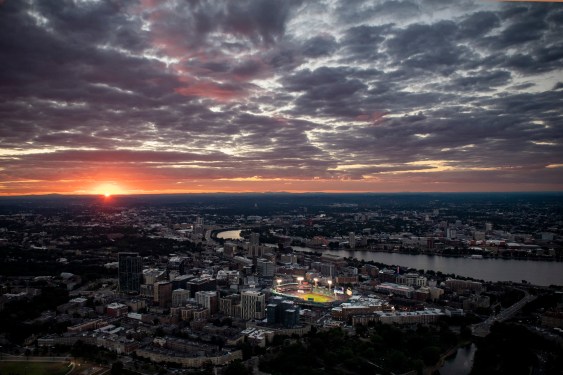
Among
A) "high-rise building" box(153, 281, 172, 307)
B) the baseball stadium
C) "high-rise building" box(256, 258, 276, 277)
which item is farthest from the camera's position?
"high-rise building" box(256, 258, 276, 277)

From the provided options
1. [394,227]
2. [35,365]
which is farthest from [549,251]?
[35,365]

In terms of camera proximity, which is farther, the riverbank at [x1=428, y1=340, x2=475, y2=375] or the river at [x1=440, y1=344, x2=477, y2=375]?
the river at [x1=440, y1=344, x2=477, y2=375]

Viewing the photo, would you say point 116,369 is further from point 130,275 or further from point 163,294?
point 130,275

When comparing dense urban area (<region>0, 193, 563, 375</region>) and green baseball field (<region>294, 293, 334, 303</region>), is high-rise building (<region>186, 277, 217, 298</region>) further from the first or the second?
green baseball field (<region>294, 293, 334, 303</region>)

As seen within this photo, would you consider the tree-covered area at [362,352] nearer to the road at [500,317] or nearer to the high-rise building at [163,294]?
the road at [500,317]

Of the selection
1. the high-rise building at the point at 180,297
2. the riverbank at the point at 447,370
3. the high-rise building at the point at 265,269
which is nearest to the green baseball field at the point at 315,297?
the high-rise building at the point at 265,269

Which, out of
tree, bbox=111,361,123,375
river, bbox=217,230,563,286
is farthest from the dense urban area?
river, bbox=217,230,563,286
